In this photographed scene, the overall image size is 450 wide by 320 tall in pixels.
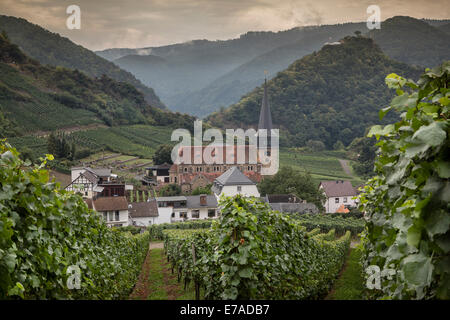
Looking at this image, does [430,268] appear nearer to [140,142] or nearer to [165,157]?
[165,157]

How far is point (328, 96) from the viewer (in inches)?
4958

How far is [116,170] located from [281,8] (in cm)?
4845

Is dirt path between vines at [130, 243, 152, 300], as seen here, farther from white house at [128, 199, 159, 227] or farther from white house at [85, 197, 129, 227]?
white house at [128, 199, 159, 227]

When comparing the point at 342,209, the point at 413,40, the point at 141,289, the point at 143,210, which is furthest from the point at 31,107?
the point at 413,40

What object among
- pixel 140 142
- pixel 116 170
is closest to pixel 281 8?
pixel 140 142

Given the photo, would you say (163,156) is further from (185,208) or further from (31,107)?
(31,107)

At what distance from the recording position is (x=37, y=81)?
85625mm

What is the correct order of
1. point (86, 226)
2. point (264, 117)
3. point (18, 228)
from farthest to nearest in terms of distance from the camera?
point (264, 117) < point (86, 226) < point (18, 228)


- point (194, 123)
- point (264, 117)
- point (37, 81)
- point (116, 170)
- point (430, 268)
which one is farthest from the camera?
point (194, 123)

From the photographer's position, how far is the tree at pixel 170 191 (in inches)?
2158

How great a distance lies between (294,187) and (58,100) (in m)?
53.7

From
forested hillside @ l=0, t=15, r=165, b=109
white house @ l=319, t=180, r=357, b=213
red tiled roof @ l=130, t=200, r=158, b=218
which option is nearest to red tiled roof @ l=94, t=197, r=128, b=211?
red tiled roof @ l=130, t=200, r=158, b=218

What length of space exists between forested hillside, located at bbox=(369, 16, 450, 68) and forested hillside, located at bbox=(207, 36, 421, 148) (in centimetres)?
1529

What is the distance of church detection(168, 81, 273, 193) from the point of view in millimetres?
60781
